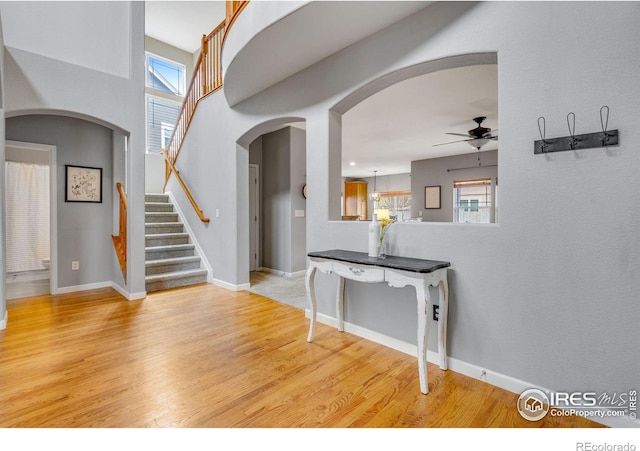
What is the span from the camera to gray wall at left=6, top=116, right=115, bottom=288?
4.25 meters

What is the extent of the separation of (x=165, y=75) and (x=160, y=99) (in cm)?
80

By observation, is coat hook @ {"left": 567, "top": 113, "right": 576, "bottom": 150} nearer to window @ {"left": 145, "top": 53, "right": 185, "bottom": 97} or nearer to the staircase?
the staircase

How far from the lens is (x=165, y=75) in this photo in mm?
7836

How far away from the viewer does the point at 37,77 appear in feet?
11.1

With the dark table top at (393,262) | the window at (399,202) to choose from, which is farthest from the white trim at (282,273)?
the window at (399,202)

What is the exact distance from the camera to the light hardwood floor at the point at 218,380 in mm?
1740

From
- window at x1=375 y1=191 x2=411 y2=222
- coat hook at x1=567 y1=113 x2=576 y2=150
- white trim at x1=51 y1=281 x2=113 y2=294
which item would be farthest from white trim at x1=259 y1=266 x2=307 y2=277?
coat hook at x1=567 y1=113 x2=576 y2=150

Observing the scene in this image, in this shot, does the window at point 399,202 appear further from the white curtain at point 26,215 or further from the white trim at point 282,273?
the white curtain at point 26,215

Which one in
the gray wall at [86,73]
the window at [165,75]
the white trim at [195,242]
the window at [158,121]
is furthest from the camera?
the window at [165,75]

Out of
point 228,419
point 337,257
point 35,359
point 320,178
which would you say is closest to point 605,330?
point 337,257

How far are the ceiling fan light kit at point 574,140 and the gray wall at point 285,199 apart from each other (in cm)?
416

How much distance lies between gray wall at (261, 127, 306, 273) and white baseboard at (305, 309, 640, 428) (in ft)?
8.84
